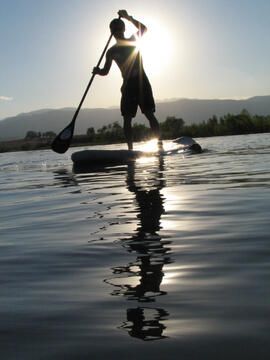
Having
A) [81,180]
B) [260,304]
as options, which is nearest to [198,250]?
[260,304]

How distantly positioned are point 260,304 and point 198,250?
2.48 ft

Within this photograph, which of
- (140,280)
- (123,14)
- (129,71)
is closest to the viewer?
(140,280)

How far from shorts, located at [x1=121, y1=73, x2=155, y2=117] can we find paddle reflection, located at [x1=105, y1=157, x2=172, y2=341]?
5.90 meters

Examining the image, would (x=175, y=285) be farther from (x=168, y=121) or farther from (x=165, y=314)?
(x=168, y=121)

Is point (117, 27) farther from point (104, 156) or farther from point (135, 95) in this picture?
point (104, 156)

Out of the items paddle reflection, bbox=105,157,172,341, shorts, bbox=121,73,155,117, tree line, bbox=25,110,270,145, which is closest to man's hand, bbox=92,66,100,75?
shorts, bbox=121,73,155,117

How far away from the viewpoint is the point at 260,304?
163 centimetres

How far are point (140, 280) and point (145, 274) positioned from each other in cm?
8

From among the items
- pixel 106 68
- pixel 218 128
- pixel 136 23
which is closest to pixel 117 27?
pixel 136 23

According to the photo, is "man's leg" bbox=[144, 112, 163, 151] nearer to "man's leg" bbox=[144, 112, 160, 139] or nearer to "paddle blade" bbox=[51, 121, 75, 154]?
"man's leg" bbox=[144, 112, 160, 139]

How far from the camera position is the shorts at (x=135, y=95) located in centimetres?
948

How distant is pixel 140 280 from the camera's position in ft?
6.47

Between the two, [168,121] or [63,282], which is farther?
[168,121]

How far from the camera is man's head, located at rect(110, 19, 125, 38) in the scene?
9.20 m
